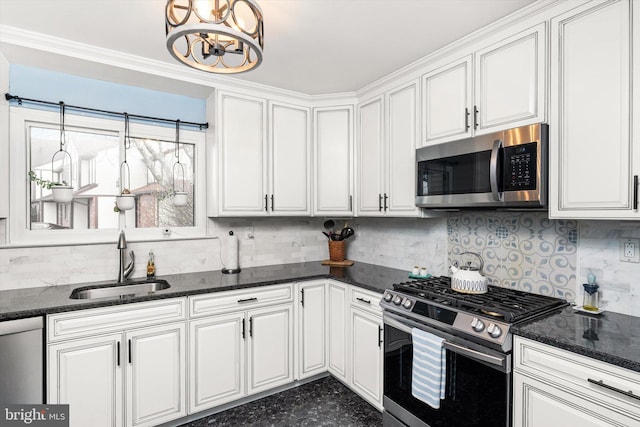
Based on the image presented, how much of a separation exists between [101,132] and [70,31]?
2.53 ft

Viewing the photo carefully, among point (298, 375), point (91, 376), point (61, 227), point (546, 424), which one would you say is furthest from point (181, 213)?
point (546, 424)

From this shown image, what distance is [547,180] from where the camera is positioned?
5.39 feet

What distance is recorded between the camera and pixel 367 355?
2352 millimetres

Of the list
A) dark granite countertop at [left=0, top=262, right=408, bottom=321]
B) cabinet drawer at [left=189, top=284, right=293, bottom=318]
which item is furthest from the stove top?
cabinet drawer at [left=189, top=284, right=293, bottom=318]

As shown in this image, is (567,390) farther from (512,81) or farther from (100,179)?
(100,179)

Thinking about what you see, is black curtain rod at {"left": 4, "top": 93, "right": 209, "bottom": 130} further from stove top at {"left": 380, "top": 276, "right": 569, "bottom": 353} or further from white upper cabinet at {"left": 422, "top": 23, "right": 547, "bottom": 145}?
stove top at {"left": 380, "top": 276, "right": 569, "bottom": 353}

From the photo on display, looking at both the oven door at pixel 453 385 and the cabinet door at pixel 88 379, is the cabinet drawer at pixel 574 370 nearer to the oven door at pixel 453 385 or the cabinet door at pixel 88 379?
the oven door at pixel 453 385

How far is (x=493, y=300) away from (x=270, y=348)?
1.57 metres

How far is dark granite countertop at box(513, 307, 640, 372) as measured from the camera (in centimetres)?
120

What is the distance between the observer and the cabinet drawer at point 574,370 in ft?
3.79

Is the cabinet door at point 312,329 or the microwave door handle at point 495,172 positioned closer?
the microwave door handle at point 495,172

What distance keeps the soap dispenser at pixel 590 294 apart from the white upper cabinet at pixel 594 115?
42 centimetres

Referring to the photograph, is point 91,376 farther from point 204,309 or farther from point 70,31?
point 70,31

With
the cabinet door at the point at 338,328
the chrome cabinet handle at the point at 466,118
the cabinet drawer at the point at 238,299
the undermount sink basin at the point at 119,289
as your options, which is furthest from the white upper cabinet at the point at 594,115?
the undermount sink basin at the point at 119,289
